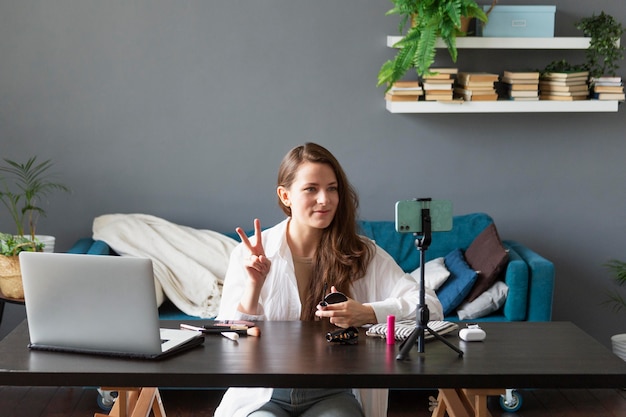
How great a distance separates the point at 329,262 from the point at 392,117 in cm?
218

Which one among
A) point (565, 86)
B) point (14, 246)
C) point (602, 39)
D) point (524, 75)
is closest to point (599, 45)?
point (602, 39)

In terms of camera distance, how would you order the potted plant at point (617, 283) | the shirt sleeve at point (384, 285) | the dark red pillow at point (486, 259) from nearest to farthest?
the shirt sleeve at point (384, 285)
the dark red pillow at point (486, 259)
the potted plant at point (617, 283)

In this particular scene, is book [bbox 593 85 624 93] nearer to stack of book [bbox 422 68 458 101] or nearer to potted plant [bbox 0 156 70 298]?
stack of book [bbox 422 68 458 101]

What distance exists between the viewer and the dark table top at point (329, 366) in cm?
215

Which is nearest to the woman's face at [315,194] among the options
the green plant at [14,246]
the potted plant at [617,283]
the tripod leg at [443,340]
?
the tripod leg at [443,340]

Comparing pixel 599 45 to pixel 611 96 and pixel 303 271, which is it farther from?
pixel 303 271

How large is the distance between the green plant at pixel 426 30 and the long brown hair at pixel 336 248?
1663 millimetres

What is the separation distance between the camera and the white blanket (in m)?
4.36

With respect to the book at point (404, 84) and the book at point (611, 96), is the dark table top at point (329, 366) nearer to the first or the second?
the book at point (404, 84)

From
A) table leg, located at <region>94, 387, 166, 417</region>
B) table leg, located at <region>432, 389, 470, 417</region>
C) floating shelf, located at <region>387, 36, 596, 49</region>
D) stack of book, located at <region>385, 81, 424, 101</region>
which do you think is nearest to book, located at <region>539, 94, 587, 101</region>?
floating shelf, located at <region>387, 36, 596, 49</region>

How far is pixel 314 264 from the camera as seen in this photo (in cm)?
287

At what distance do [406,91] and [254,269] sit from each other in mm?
2234

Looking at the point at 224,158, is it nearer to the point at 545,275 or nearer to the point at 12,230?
the point at 12,230

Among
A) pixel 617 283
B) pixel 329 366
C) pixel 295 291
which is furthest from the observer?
pixel 617 283
